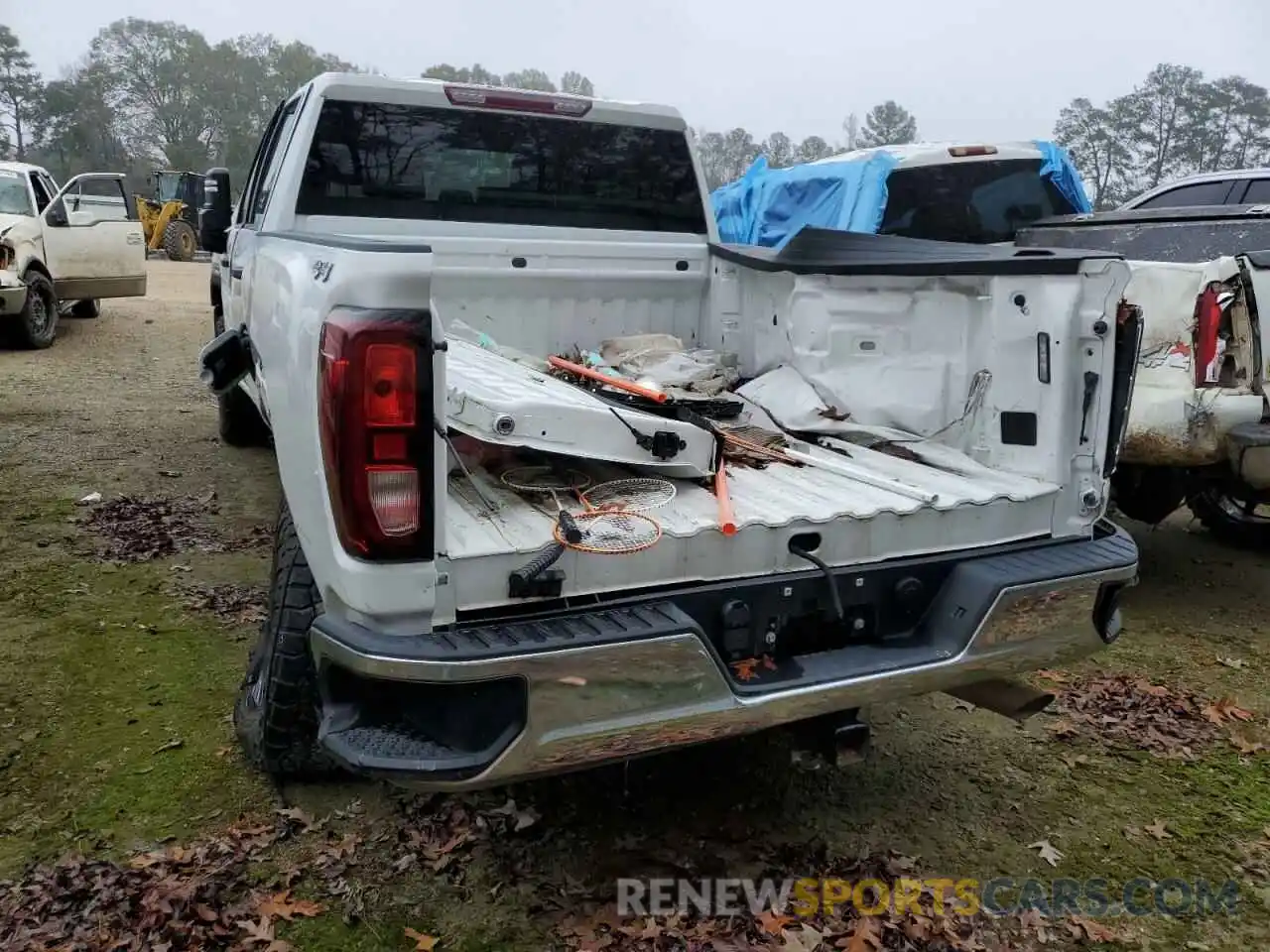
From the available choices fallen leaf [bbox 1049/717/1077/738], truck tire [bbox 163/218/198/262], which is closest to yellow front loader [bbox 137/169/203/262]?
truck tire [bbox 163/218/198/262]

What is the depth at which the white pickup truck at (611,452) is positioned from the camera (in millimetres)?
2258

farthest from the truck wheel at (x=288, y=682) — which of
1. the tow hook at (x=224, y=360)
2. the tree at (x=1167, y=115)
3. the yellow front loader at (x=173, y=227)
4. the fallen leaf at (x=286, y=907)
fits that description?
the tree at (x=1167, y=115)

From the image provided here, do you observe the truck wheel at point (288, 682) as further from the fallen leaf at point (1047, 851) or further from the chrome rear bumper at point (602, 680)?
the fallen leaf at point (1047, 851)

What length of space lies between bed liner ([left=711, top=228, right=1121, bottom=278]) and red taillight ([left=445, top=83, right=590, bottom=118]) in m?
1.04

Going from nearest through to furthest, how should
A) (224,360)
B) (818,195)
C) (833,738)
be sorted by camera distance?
(833,738), (224,360), (818,195)

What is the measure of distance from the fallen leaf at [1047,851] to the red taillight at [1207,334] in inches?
95.0

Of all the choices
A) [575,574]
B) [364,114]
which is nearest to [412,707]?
[575,574]

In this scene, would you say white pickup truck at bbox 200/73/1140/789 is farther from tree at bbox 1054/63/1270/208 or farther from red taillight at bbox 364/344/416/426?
tree at bbox 1054/63/1270/208

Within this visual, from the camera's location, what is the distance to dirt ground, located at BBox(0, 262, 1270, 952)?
270 cm

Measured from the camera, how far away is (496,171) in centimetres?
446

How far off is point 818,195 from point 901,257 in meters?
7.15

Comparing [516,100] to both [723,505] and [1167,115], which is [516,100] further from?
[1167,115]

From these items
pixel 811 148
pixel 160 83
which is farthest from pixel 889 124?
pixel 160 83

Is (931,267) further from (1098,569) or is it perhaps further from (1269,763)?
(1269,763)
